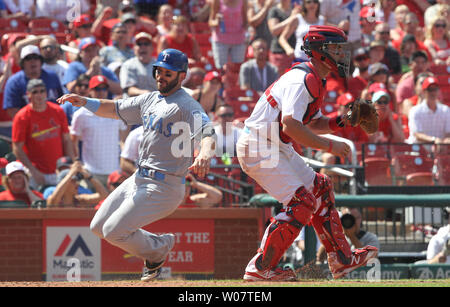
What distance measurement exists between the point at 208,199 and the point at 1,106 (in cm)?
363

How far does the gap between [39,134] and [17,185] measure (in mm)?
1022

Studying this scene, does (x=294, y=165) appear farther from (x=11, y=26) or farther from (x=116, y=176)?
(x=11, y=26)

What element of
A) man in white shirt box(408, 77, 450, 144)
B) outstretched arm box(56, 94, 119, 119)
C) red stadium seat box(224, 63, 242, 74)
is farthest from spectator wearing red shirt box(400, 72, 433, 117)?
outstretched arm box(56, 94, 119, 119)

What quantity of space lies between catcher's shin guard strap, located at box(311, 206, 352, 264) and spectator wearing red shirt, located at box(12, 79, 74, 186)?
4.70m

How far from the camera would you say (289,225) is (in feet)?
20.8

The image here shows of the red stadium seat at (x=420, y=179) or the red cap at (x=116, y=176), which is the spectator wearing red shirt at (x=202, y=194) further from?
the red stadium seat at (x=420, y=179)

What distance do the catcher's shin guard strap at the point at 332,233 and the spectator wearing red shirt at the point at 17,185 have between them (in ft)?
13.8

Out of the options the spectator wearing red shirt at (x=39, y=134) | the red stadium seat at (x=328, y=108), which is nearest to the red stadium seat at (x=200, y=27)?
the red stadium seat at (x=328, y=108)

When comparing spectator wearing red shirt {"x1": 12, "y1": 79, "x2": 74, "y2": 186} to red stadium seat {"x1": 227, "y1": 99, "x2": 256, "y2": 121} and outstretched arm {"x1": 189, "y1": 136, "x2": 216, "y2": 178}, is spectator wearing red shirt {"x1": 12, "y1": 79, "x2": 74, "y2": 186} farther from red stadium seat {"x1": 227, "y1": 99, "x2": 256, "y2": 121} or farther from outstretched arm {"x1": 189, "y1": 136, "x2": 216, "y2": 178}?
outstretched arm {"x1": 189, "y1": 136, "x2": 216, "y2": 178}

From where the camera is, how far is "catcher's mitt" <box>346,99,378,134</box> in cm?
634

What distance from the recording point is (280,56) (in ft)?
43.9

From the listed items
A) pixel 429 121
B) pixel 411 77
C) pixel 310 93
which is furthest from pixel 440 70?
pixel 310 93

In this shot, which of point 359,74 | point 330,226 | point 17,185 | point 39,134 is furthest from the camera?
point 359,74
